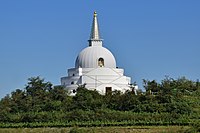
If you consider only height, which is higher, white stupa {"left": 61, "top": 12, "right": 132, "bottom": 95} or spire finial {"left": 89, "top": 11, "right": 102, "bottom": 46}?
spire finial {"left": 89, "top": 11, "right": 102, "bottom": 46}

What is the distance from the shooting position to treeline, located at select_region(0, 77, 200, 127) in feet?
172

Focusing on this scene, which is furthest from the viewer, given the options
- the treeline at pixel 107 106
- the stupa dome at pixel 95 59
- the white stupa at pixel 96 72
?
the stupa dome at pixel 95 59

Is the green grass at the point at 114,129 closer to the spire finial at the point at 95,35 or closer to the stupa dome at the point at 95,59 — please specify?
the stupa dome at the point at 95,59

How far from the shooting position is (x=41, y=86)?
208 ft

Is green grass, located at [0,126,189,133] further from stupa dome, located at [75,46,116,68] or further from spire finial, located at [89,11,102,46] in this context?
spire finial, located at [89,11,102,46]

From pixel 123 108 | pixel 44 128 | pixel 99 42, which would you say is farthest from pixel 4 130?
pixel 99 42

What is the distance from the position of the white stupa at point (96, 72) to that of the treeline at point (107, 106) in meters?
9.47

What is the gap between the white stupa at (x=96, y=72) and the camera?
7231cm

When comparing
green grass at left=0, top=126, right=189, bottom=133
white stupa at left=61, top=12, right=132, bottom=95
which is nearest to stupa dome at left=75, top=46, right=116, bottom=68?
white stupa at left=61, top=12, right=132, bottom=95

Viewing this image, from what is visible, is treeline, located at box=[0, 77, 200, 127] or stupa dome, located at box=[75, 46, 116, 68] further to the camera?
stupa dome, located at box=[75, 46, 116, 68]

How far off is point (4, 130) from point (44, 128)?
2902mm

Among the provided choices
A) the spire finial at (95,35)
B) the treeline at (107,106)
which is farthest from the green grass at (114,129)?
the spire finial at (95,35)

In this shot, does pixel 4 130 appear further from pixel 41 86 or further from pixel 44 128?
pixel 41 86

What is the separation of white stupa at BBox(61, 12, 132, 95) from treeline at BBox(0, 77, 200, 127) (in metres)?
9.47
